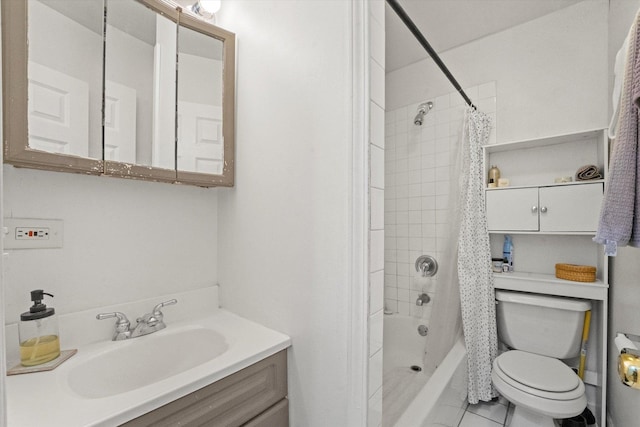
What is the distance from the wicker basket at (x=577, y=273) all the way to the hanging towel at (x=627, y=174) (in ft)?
2.86

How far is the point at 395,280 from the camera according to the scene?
7.54 feet

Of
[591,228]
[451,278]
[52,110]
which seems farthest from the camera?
[451,278]

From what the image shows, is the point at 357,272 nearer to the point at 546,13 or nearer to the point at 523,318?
the point at 523,318

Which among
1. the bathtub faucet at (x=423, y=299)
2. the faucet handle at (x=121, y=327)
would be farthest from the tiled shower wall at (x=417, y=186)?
the faucet handle at (x=121, y=327)

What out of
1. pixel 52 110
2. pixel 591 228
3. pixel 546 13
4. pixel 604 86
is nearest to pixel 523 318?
pixel 591 228

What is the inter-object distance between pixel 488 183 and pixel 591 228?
58cm

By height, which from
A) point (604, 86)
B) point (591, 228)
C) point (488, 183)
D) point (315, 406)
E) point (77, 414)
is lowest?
point (315, 406)

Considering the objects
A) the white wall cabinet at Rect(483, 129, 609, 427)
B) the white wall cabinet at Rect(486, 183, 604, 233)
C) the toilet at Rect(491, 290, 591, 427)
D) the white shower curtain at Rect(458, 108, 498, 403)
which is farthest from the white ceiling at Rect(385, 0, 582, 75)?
the toilet at Rect(491, 290, 591, 427)

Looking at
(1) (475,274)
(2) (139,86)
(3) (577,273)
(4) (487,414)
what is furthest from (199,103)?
(4) (487,414)

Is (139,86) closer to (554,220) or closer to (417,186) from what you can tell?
(417,186)

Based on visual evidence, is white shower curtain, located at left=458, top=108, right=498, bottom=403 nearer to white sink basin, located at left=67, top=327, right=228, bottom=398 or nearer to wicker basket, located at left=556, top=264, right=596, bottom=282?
wicker basket, located at left=556, top=264, right=596, bottom=282

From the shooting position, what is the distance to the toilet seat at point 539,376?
132cm

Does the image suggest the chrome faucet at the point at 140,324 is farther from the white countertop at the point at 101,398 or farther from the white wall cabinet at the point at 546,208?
the white wall cabinet at the point at 546,208

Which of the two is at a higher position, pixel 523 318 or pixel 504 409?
pixel 523 318
